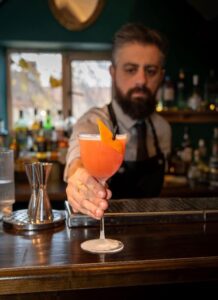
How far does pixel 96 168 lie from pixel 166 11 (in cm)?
264

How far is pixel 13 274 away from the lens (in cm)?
90

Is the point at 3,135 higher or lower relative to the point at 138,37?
lower

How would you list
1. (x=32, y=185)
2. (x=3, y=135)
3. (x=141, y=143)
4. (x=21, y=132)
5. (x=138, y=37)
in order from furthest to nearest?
(x=21, y=132) → (x=3, y=135) → (x=141, y=143) → (x=138, y=37) → (x=32, y=185)

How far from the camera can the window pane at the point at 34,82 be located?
3.38 meters

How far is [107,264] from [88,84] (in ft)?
8.84

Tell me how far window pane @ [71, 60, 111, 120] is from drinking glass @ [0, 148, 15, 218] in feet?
6.97

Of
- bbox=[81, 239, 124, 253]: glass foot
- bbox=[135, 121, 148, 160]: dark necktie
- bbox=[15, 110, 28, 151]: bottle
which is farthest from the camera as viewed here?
bbox=[15, 110, 28, 151]: bottle

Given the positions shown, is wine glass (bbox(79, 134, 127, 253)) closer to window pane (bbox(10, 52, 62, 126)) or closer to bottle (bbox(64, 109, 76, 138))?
bottle (bbox(64, 109, 76, 138))

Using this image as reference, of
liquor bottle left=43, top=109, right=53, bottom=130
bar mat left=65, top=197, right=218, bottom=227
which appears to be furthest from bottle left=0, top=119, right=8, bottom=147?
bar mat left=65, top=197, right=218, bottom=227

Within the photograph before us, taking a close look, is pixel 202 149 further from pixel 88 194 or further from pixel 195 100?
pixel 88 194

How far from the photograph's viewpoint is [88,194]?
105 centimetres

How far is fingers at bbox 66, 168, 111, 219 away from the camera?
100cm

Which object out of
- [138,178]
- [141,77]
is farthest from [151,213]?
[141,77]

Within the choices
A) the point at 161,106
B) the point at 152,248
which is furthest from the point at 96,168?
the point at 161,106
